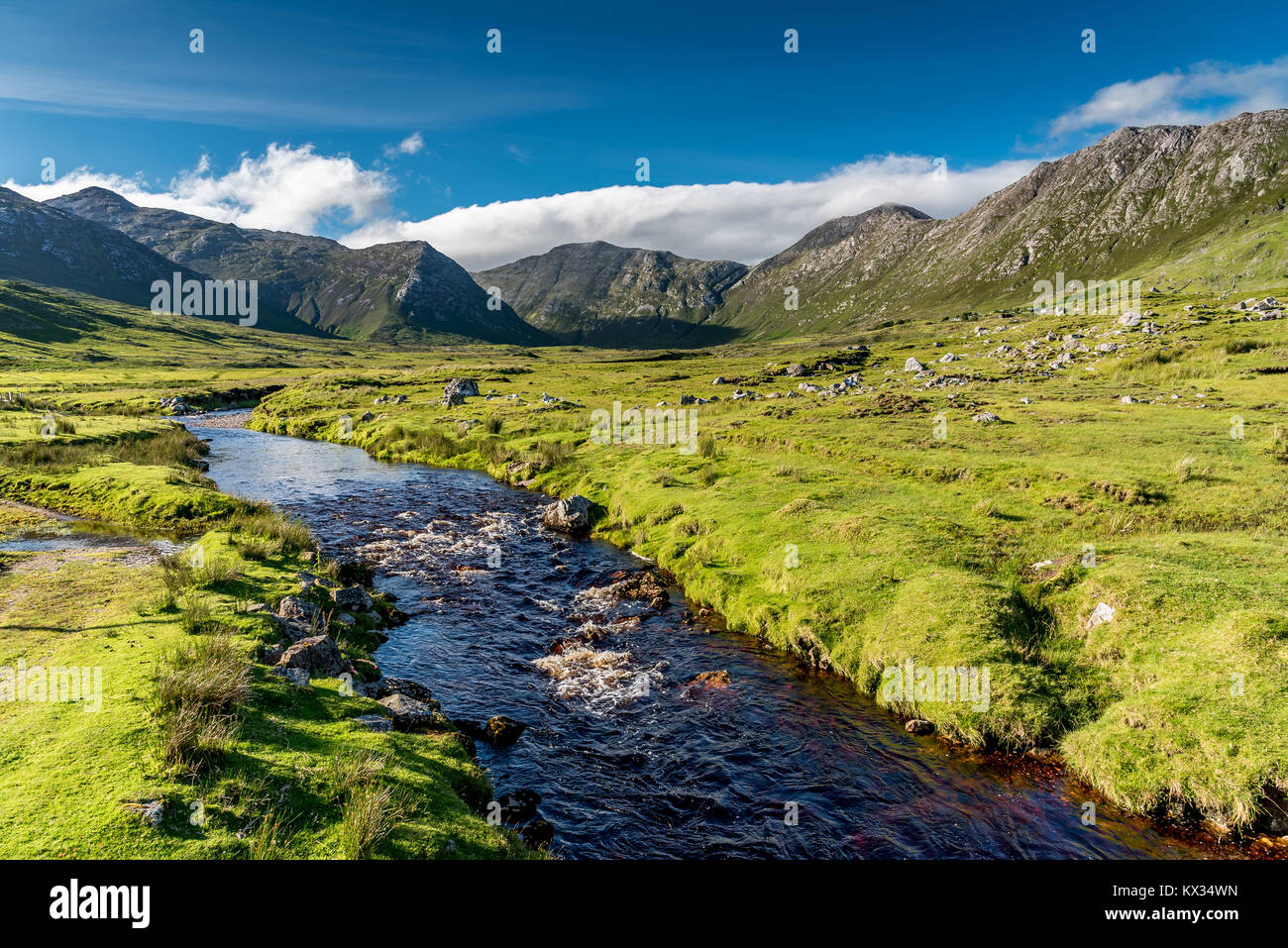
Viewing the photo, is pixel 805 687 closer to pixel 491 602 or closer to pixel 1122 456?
pixel 491 602

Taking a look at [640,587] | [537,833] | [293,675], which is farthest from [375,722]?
[640,587]

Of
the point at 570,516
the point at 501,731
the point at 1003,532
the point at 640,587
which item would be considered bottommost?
the point at 501,731

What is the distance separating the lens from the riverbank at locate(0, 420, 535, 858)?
9.64 meters

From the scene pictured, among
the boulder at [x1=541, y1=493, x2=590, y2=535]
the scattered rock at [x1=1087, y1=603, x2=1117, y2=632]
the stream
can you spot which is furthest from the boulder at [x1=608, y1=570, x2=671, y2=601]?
the scattered rock at [x1=1087, y1=603, x2=1117, y2=632]

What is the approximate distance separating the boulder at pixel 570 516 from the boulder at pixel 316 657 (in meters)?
22.2

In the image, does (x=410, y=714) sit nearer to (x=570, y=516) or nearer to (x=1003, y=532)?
(x=570, y=516)

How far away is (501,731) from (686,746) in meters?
5.75

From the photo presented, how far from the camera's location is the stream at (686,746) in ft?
46.3

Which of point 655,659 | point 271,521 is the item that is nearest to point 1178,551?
point 655,659

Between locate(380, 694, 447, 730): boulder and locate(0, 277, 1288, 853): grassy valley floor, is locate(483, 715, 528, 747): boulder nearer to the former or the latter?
locate(380, 694, 447, 730): boulder

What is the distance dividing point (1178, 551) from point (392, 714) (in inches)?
1135

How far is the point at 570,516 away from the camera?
40.1 m

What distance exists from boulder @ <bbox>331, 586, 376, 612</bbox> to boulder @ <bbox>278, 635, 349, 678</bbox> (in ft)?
20.6
